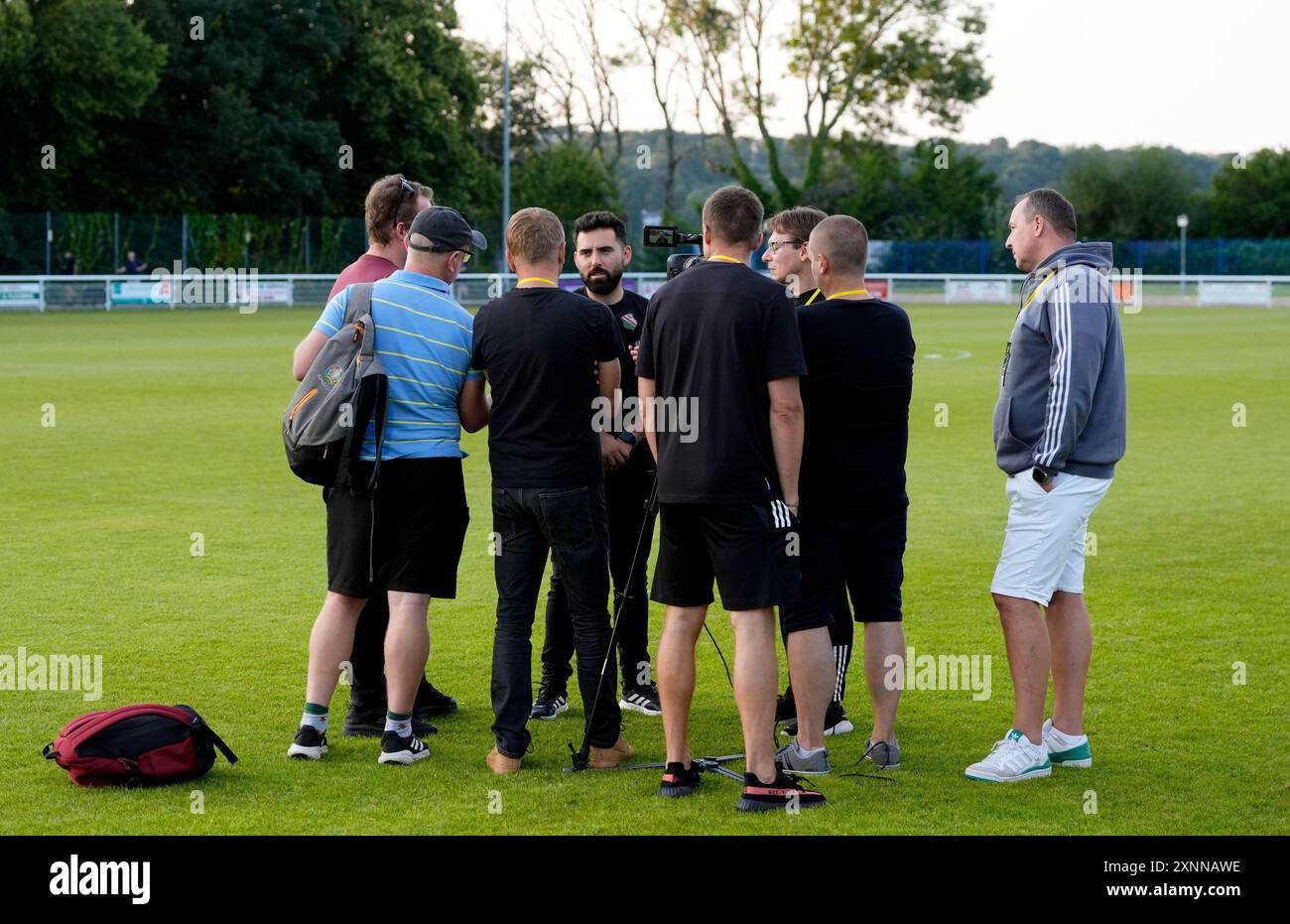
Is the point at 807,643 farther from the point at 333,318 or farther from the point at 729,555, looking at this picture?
the point at 333,318

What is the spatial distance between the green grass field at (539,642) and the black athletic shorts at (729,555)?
0.72 metres

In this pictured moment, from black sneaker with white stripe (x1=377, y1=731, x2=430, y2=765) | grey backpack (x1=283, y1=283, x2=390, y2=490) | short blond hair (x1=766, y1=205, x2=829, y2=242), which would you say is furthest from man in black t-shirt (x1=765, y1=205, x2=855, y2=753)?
grey backpack (x1=283, y1=283, x2=390, y2=490)

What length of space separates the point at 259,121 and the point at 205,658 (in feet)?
152

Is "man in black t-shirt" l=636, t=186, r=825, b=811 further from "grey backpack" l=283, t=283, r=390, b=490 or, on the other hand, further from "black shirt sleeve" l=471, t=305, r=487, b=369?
"grey backpack" l=283, t=283, r=390, b=490

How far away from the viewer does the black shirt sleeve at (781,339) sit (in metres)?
5.02

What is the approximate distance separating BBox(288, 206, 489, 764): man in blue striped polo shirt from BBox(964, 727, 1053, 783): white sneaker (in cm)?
204

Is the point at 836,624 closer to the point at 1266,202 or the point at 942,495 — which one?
the point at 942,495

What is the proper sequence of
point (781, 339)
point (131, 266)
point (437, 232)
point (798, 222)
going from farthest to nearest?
point (131, 266) → point (798, 222) → point (437, 232) → point (781, 339)

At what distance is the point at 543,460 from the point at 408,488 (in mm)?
516

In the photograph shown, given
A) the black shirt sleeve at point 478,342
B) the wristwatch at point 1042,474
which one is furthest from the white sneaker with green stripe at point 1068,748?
the black shirt sleeve at point 478,342

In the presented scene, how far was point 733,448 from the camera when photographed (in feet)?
16.7

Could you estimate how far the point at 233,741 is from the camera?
5.91 meters

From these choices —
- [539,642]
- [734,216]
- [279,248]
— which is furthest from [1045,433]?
[279,248]

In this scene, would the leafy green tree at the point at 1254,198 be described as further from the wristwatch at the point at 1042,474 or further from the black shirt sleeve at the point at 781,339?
the black shirt sleeve at the point at 781,339
